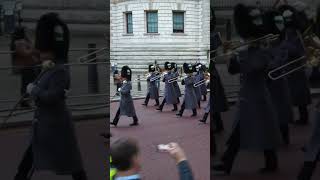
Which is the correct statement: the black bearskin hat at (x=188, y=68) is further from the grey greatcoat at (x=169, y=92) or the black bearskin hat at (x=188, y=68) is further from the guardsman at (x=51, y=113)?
the guardsman at (x=51, y=113)

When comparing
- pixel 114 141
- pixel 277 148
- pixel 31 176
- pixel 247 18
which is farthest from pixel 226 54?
pixel 31 176

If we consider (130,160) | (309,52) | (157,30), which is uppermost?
(157,30)

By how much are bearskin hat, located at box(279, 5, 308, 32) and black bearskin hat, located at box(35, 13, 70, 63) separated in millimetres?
997

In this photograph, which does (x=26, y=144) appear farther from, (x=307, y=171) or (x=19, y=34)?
(x=307, y=171)

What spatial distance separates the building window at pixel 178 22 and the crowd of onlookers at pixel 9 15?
2.36ft

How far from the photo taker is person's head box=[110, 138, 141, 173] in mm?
2389

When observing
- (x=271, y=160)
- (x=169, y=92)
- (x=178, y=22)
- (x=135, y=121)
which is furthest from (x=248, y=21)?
(x=135, y=121)

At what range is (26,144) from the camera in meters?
2.60

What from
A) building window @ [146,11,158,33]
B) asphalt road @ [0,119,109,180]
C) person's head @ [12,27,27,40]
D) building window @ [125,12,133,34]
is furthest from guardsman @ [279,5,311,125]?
person's head @ [12,27,27,40]

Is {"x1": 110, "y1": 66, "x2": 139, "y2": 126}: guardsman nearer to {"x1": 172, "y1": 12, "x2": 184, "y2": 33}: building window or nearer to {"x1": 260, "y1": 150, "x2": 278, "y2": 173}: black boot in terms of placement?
{"x1": 172, "y1": 12, "x2": 184, "y2": 33}: building window

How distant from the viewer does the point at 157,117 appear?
9.11ft

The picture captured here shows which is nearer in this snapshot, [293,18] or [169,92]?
[293,18]

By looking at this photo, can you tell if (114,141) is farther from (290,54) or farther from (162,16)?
(290,54)

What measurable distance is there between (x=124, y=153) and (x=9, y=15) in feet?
2.76
